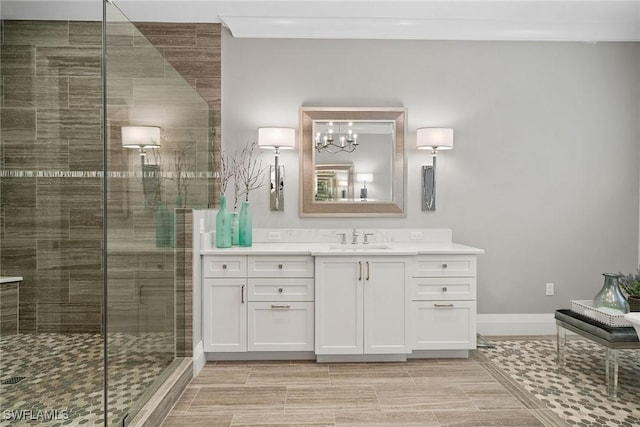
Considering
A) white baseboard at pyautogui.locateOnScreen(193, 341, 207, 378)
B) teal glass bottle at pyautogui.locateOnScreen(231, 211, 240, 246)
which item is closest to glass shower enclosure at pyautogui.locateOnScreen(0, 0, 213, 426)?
white baseboard at pyautogui.locateOnScreen(193, 341, 207, 378)

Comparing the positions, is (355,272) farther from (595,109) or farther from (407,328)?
(595,109)

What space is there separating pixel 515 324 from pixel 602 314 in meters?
1.17

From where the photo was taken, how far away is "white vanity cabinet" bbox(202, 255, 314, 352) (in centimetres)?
319

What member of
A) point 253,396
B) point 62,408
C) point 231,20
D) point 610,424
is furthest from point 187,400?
point 231,20

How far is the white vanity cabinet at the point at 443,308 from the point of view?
3232 mm

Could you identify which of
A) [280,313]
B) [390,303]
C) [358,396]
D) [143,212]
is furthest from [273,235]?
[143,212]

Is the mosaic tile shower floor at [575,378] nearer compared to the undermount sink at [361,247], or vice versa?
the mosaic tile shower floor at [575,378]

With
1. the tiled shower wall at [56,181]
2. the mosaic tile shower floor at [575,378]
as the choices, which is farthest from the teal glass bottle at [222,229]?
the mosaic tile shower floor at [575,378]

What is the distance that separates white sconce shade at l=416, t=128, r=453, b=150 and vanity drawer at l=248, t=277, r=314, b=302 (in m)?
1.54

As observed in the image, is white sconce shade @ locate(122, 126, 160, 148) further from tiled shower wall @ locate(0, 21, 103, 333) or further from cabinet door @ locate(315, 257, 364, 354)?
cabinet door @ locate(315, 257, 364, 354)

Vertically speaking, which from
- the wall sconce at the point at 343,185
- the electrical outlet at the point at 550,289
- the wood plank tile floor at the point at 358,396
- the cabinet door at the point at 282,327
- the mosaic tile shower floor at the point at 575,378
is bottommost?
the wood plank tile floor at the point at 358,396

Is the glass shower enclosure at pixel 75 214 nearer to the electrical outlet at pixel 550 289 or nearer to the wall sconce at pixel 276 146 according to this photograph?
the wall sconce at pixel 276 146

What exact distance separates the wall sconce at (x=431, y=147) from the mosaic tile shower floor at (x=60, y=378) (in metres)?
2.69

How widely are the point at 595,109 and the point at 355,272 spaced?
2.68 m
